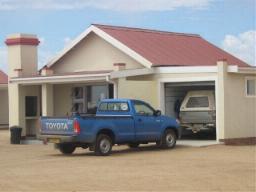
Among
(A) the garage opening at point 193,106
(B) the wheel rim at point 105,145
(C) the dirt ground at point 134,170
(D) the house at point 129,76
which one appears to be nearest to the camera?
(C) the dirt ground at point 134,170

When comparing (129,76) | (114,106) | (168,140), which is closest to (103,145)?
(114,106)

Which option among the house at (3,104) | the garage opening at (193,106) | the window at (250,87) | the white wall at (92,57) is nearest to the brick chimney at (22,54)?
the white wall at (92,57)

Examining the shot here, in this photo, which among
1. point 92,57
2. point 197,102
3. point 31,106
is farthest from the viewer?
point 31,106

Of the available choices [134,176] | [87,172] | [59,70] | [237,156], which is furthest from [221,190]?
[59,70]

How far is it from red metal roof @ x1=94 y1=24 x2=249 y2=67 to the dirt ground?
6.38 meters

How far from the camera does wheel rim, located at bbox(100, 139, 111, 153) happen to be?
1864 cm

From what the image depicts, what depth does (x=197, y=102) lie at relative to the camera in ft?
80.6

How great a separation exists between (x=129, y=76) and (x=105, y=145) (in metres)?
5.79

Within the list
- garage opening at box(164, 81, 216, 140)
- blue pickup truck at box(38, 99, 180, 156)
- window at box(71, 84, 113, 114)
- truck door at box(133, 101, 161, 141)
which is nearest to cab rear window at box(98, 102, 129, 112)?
blue pickup truck at box(38, 99, 180, 156)

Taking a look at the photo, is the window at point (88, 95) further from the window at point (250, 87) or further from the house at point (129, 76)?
the window at point (250, 87)

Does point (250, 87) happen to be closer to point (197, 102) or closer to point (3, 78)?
point (197, 102)

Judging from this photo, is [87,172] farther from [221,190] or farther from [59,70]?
[59,70]

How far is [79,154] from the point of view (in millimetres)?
19578

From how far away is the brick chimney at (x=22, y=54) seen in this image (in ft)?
95.3
